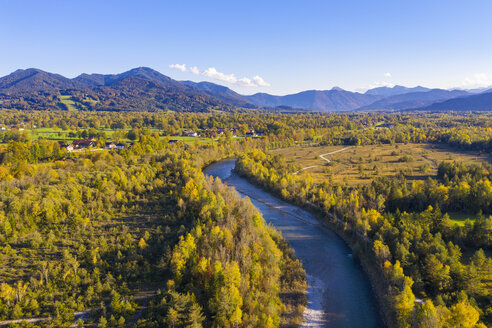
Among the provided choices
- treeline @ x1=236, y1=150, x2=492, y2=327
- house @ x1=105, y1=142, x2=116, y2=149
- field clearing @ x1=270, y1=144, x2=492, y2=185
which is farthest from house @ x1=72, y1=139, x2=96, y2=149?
treeline @ x1=236, y1=150, x2=492, y2=327

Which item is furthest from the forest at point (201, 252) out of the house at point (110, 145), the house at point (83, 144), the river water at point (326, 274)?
the house at point (110, 145)

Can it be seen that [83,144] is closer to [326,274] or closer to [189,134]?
[189,134]

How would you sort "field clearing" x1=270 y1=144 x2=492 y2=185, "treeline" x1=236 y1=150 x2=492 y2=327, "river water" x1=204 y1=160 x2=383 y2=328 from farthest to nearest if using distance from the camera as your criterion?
"field clearing" x1=270 y1=144 x2=492 y2=185 → "river water" x1=204 y1=160 x2=383 y2=328 → "treeline" x1=236 y1=150 x2=492 y2=327

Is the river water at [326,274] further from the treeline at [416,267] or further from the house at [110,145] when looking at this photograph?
the house at [110,145]

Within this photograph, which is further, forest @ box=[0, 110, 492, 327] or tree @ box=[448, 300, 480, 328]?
forest @ box=[0, 110, 492, 327]

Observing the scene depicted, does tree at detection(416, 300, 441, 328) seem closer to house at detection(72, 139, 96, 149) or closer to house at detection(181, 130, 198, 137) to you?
house at detection(72, 139, 96, 149)

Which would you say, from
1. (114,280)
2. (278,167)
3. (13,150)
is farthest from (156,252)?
(13,150)
